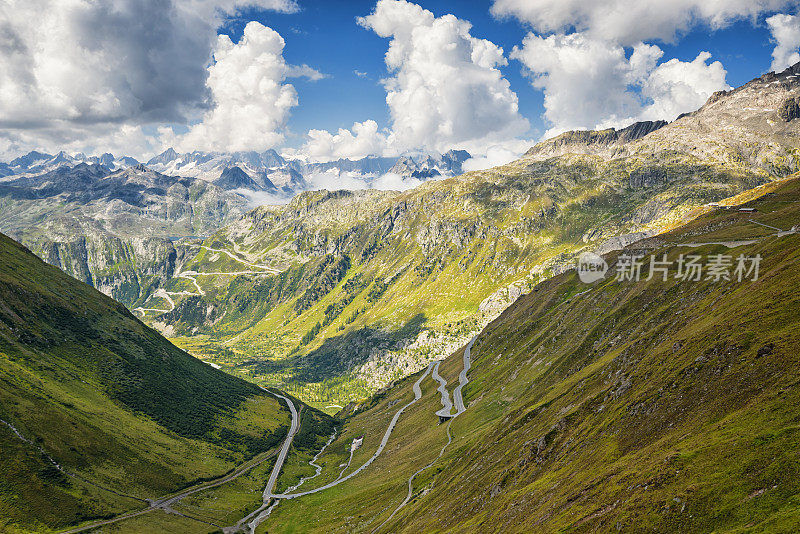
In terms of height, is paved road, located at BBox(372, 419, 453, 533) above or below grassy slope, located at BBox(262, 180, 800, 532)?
below

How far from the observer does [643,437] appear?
5856 cm

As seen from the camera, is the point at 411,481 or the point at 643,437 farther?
the point at 411,481

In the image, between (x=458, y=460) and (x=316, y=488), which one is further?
(x=316, y=488)

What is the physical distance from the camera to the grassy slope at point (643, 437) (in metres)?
39.0

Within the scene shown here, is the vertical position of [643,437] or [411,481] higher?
[643,437]

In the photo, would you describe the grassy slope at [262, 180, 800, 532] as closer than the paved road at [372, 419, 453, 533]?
Yes

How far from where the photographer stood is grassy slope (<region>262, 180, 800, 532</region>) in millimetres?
39031

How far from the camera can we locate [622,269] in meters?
182

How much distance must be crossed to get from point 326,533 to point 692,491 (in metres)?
106

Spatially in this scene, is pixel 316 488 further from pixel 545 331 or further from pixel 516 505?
pixel 516 505

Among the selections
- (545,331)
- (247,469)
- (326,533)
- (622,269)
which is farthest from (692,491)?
(247,469)

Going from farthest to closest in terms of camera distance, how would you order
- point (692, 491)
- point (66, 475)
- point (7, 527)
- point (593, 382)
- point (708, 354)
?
point (66, 475)
point (7, 527)
point (593, 382)
point (708, 354)
point (692, 491)

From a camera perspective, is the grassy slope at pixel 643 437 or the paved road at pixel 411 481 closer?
the grassy slope at pixel 643 437

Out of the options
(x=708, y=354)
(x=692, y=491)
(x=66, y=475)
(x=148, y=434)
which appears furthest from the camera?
(x=148, y=434)
